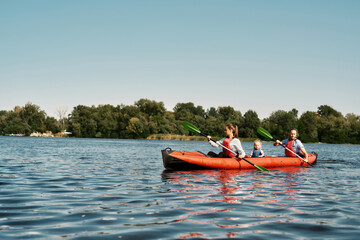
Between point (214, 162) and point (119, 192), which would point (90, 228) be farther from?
point (214, 162)

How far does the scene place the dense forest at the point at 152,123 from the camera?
75.2m

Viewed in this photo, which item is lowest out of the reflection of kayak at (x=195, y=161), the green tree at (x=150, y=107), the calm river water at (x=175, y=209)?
the calm river water at (x=175, y=209)

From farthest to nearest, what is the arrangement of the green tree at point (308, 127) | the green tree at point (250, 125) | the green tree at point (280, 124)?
the green tree at point (250, 125) < the green tree at point (280, 124) < the green tree at point (308, 127)

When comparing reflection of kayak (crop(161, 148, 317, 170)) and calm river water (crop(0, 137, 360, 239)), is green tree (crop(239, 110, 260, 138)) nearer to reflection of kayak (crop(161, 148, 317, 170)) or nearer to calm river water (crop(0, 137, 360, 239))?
reflection of kayak (crop(161, 148, 317, 170))

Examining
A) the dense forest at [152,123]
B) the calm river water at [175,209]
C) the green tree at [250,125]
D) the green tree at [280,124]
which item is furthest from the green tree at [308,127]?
the calm river water at [175,209]

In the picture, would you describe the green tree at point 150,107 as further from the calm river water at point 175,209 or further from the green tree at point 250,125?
the calm river water at point 175,209

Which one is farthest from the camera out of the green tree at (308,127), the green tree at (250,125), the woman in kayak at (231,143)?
the green tree at (250,125)

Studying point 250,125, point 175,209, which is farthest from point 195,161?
point 250,125

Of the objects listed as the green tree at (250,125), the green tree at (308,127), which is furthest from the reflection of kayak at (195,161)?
the green tree at (250,125)

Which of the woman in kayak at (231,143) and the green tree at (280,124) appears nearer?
the woman in kayak at (231,143)

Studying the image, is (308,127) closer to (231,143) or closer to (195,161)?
(231,143)

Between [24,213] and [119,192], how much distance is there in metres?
2.32

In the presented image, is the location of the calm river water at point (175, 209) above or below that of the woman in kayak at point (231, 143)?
below

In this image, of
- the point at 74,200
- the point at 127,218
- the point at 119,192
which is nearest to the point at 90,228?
the point at 127,218
